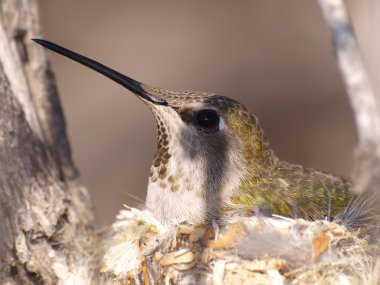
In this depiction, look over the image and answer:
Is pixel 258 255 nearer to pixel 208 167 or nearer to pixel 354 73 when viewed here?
pixel 208 167

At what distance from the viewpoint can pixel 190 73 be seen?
8.59 meters

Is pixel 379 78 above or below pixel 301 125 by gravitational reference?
above

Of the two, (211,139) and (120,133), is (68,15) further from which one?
(211,139)

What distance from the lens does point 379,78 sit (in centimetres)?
260

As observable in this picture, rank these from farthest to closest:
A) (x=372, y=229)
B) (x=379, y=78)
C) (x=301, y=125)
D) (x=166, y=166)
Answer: (x=301, y=125) → (x=166, y=166) → (x=372, y=229) → (x=379, y=78)

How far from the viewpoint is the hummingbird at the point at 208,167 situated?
3.52 m

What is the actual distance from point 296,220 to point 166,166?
76cm

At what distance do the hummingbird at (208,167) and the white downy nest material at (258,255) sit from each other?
0.26m

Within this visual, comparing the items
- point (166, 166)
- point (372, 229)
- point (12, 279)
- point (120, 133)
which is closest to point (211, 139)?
point (166, 166)

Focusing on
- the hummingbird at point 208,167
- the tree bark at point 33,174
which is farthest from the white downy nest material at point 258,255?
the tree bark at point 33,174

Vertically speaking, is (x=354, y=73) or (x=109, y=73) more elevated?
(x=354, y=73)

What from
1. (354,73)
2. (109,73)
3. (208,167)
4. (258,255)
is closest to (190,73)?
(208,167)

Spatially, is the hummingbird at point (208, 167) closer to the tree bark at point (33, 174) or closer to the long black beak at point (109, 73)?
the long black beak at point (109, 73)

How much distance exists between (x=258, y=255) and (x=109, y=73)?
46.3 inches
